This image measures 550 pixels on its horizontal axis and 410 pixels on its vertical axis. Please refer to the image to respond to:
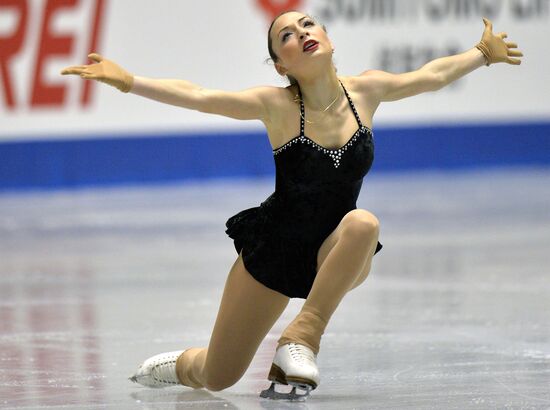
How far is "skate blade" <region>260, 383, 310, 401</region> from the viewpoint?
3.12 m

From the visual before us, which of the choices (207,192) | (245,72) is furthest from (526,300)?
(245,72)

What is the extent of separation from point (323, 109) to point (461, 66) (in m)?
0.54

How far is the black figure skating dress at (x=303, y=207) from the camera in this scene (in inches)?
128

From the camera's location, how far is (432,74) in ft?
11.6

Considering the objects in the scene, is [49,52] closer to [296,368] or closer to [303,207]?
[303,207]

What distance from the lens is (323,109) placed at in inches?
131

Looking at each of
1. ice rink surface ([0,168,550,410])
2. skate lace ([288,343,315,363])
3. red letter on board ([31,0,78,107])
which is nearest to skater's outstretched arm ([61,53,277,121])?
skate lace ([288,343,315,363])

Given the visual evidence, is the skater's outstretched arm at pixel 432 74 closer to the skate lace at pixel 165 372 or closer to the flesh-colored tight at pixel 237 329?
the flesh-colored tight at pixel 237 329

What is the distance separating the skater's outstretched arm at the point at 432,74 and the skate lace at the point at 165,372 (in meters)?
0.97

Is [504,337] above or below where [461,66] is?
below

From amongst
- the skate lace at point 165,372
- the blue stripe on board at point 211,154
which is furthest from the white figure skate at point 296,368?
the blue stripe on board at point 211,154

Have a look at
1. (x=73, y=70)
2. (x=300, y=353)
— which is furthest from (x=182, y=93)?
(x=300, y=353)

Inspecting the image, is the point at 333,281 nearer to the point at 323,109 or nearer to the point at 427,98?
the point at 323,109

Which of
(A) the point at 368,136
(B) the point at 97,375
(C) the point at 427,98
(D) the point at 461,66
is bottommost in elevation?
(B) the point at 97,375
